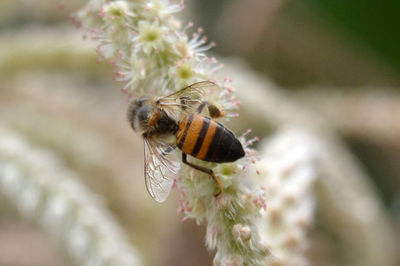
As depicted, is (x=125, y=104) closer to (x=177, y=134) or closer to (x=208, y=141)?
(x=177, y=134)

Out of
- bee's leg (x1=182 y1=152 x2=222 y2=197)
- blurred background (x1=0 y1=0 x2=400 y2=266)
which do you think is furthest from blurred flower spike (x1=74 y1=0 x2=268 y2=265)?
blurred background (x1=0 y1=0 x2=400 y2=266)

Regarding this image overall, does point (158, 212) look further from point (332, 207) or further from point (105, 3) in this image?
point (105, 3)

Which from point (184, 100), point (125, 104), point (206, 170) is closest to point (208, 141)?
point (206, 170)

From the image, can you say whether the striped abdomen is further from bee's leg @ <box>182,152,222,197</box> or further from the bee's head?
the bee's head

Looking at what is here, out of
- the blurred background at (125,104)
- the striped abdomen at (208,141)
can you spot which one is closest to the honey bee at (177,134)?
the striped abdomen at (208,141)

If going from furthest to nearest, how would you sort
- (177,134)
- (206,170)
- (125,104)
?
(125,104) < (177,134) < (206,170)

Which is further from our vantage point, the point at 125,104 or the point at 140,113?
the point at 125,104
